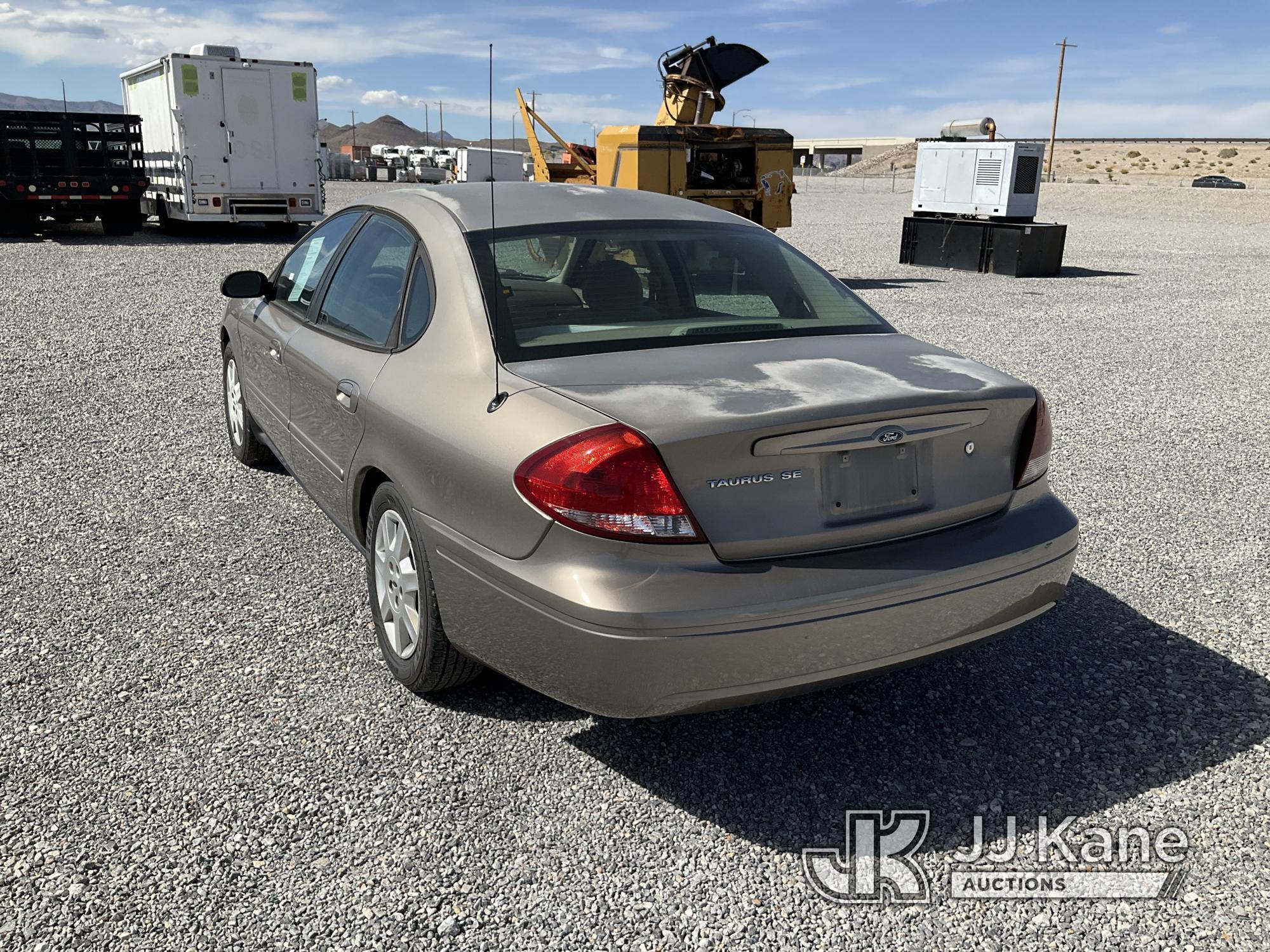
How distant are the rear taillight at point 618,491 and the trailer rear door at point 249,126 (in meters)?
19.3

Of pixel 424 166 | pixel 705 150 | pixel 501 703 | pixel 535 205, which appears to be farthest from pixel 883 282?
pixel 424 166

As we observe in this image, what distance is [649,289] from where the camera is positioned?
3564 mm

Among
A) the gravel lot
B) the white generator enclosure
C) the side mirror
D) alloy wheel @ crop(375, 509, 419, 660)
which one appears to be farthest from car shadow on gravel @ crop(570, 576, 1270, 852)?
the white generator enclosure

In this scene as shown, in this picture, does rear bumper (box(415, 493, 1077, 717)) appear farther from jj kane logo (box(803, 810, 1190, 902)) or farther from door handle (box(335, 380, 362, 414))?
door handle (box(335, 380, 362, 414))

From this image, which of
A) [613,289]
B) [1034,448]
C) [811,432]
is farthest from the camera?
[613,289]

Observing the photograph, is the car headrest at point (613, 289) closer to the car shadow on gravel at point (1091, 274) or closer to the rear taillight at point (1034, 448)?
the rear taillight at point (1034, 448)

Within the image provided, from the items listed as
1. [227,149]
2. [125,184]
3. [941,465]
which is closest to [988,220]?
[227,149]

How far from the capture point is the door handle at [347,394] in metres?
3.57

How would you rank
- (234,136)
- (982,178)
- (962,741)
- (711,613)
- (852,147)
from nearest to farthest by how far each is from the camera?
1. (711,613)
2. (962,741)
3. (982,178)
4. (234,136)
5. (852,147)

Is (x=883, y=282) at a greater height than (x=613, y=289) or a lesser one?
lesser

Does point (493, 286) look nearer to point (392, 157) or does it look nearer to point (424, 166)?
point (424, 166)

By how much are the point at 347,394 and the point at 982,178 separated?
16860 mm

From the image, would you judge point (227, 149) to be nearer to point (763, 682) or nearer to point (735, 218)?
point (735, 218)

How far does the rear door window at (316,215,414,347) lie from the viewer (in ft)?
12.0
